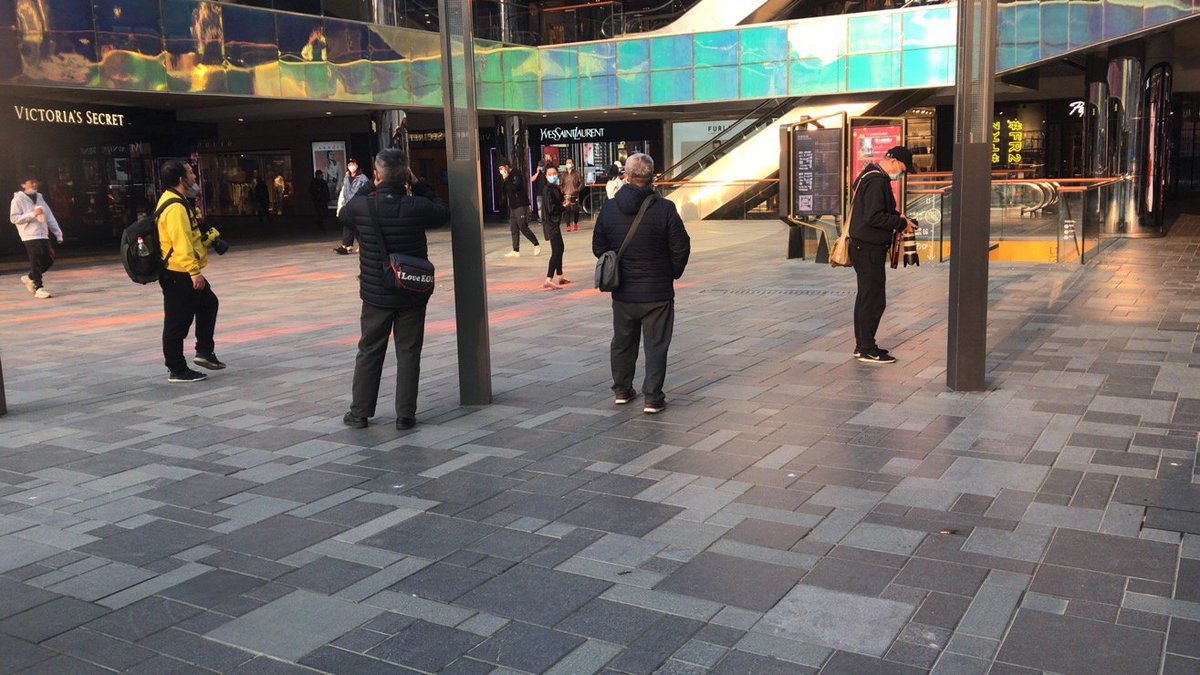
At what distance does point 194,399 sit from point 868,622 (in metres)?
5.79

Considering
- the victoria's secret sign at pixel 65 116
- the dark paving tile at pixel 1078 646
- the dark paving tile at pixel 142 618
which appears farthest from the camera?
the victoria's secret sign at pixel 65 116

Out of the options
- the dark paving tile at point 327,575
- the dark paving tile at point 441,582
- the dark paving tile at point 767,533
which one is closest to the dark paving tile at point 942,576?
the dark paving tile at point 767,533

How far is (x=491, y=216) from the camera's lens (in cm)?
3603

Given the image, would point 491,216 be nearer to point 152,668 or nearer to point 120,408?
point 120,408

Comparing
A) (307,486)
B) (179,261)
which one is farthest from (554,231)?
(307,486)

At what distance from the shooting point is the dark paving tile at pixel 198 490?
541cm

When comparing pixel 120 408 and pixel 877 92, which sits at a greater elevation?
pixel 877 92

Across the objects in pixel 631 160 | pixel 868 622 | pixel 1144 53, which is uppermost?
pixel 1144 53

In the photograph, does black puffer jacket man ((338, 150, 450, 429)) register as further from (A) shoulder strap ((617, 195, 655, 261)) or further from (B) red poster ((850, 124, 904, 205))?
(B) red poster ((850, 124, 904, 205))

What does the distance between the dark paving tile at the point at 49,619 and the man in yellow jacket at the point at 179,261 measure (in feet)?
15.0

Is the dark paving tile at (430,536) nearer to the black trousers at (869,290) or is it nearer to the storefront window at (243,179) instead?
the black trousers at (869,290)

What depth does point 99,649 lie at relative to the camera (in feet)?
12.1

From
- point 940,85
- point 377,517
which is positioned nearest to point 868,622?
point 377,517

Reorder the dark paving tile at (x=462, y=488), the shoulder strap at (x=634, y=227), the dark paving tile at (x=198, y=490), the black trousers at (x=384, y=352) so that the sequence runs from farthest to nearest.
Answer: the shoulder strap at (x=634, y=227) → the black trousers at (x=384, y=352) → the dark paving tile at (x=198, y=490) → the dark paving tile at (x=462, y=488)
